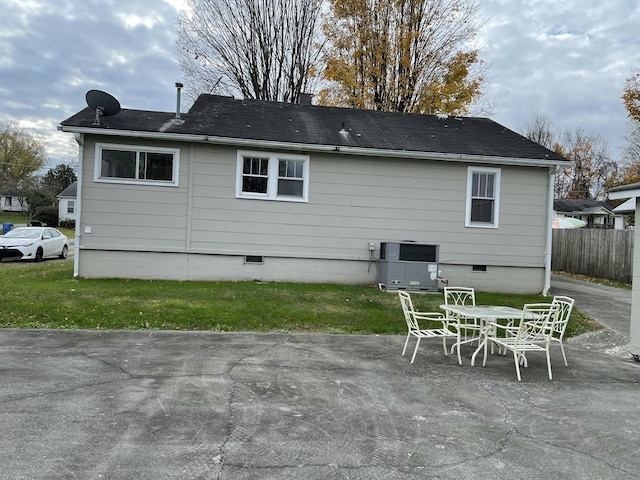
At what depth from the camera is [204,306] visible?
29.2 ft

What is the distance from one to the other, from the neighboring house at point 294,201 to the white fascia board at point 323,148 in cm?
3

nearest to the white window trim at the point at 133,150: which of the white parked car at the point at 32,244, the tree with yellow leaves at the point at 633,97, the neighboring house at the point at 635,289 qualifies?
the white parked car at the point at 32,244

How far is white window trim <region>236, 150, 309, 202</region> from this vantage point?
12117 millimetres

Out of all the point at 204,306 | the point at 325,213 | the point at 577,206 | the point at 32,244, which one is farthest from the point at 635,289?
the point at 577,206

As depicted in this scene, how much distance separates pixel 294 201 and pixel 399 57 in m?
14.8

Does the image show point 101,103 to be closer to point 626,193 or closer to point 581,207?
point 626,193

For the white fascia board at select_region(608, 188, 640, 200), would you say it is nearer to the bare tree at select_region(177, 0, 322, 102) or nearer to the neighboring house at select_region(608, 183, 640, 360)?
the neighboring house at select_region(608, 183, 640, 360)

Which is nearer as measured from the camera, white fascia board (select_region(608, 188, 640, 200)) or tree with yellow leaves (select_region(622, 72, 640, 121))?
white fascia board (select_region(608, 188, 640, 200))

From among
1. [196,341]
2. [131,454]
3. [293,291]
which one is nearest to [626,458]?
[131,454]

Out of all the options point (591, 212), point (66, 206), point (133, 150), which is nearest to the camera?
point (133, 150)

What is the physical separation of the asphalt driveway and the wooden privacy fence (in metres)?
12.0

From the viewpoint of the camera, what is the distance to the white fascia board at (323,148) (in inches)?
450

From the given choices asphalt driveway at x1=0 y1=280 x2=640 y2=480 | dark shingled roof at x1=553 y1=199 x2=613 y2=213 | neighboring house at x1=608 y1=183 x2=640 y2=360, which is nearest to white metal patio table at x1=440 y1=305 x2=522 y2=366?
asphalt driveway at x1=0 y1=280 x2=640 y2=480

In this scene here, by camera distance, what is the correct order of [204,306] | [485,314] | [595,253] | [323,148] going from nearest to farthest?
[485,314], [204,306], [323,148], [595,253]
